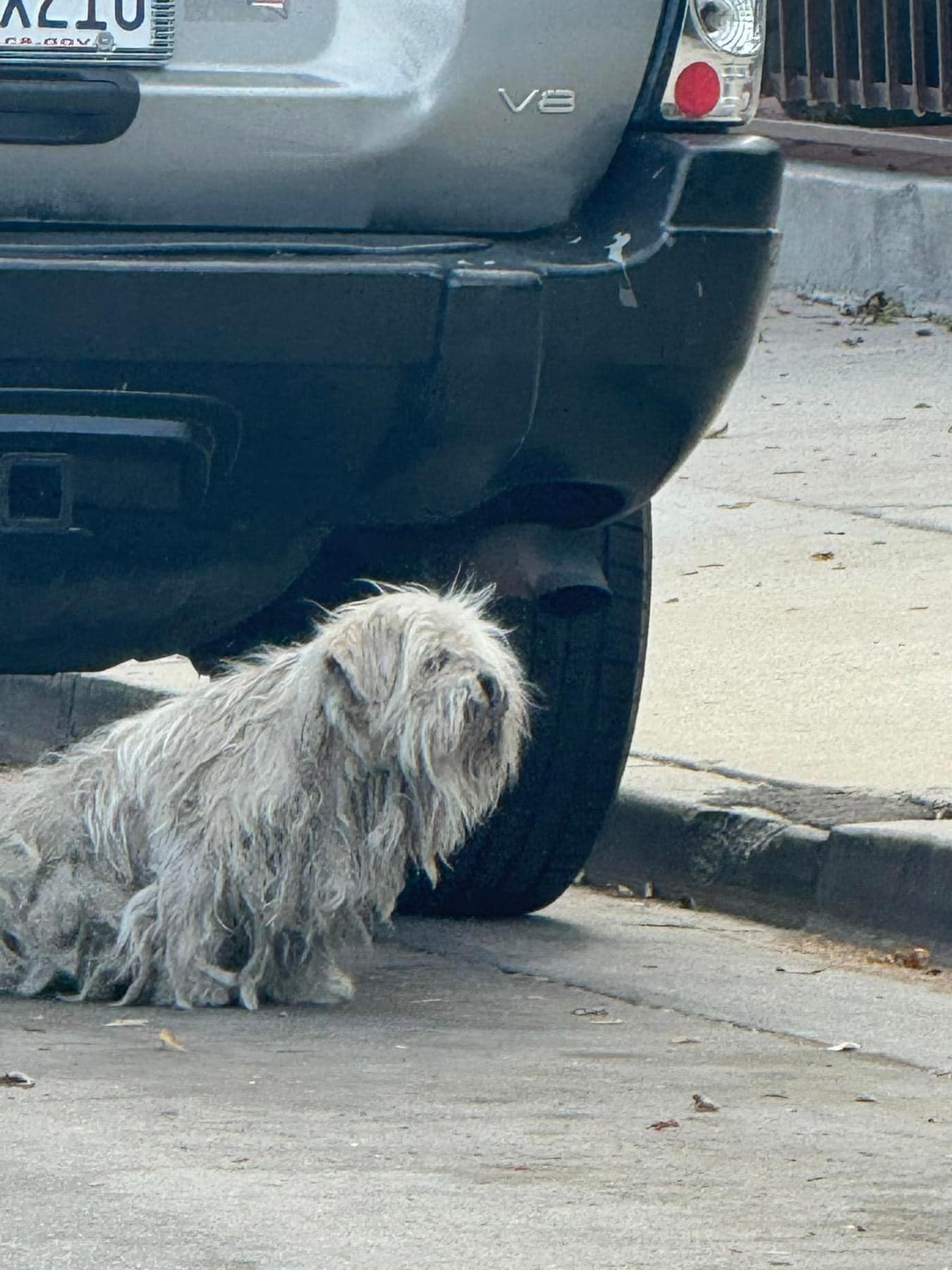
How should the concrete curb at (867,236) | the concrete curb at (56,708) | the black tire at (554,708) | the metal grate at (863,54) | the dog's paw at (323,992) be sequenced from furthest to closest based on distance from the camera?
the metal grate at (863,54)
the concrete curb at (867,236)
the concrete curb at (56,708)
the black tire at (554,708)
the dog's paw at (323,992)

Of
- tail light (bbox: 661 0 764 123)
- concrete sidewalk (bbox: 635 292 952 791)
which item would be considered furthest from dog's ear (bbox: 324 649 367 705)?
concrete sidewalk (bbox: 635 292 952 791)

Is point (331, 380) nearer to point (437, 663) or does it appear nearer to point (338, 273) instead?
point (338, 273)

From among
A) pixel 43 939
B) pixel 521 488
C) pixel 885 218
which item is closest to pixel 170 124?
pixel 521 488

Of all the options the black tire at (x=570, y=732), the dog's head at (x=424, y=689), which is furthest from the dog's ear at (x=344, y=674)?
the black tire at (x=570, y=732)

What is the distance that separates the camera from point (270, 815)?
4.19 metres

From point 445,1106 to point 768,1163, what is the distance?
472mm

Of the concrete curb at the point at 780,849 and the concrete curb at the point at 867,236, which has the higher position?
the concrete curb at the point at 867,236

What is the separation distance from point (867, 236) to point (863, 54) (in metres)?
0.87

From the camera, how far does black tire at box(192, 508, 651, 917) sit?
4.76 meters

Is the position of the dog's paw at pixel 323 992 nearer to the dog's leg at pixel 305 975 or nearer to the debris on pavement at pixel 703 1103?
the dog's leg at pixel 305 975

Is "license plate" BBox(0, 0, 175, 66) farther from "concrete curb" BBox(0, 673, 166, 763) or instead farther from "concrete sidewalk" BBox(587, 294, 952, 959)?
"concrete curb" BBox(0, 673, 166, 763)

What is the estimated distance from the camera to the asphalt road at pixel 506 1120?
3.18m

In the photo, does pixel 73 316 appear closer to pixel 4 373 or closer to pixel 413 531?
pixel 4 373

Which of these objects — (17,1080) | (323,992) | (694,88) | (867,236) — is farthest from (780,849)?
(867,236)
